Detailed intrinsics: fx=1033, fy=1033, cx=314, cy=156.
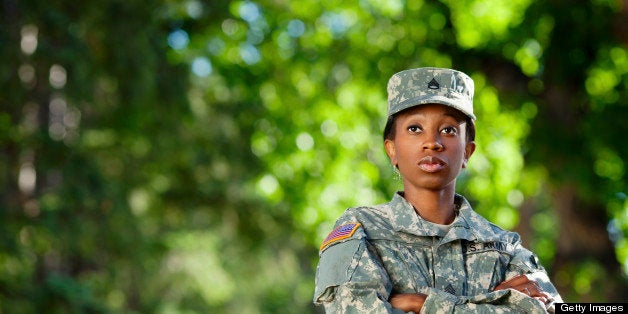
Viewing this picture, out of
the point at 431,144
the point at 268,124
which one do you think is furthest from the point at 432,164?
the point at 268,124

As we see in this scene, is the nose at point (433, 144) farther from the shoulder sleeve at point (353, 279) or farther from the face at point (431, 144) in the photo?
the shoulder sleeve at point (353, 279)

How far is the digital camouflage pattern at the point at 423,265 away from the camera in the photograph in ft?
9.60

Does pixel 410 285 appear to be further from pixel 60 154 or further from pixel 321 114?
pixel 321 114

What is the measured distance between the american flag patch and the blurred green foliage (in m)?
9.26

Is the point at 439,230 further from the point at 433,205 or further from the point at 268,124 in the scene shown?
the point at 268,124

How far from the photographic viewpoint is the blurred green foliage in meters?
12.8

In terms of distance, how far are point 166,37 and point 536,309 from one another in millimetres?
13778

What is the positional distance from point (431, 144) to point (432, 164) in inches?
2.5

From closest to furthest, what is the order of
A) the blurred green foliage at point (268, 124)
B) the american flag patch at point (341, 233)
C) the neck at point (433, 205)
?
1. the american flag patch at point (341, 233)
2. the neck at point (433, 205)
3. the blurred green foliage at point (268, 124)

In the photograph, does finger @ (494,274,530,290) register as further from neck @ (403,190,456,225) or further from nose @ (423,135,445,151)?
nose @ (423,135,445,151)

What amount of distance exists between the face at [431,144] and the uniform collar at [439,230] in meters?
0.09

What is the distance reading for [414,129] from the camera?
3.16m

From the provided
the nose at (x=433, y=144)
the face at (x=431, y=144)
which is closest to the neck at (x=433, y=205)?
the face at (x=431, y=144)

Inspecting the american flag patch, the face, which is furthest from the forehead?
the american flag patch
